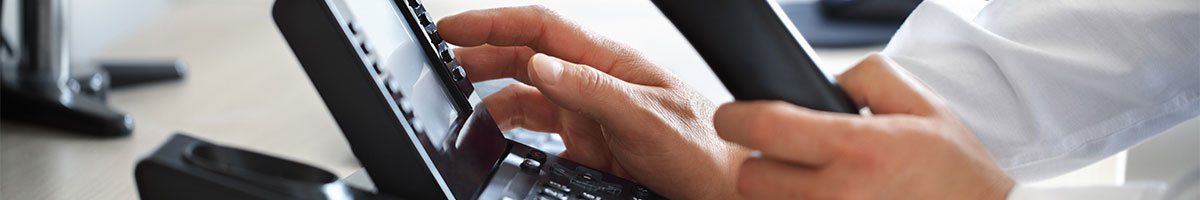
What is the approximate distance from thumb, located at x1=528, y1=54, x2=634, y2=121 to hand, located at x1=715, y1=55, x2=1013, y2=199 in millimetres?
108

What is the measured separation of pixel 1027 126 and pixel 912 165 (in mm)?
218

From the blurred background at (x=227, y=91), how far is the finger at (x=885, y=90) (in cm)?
24

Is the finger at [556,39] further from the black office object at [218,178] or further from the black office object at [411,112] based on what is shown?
the black office object at [218,178]

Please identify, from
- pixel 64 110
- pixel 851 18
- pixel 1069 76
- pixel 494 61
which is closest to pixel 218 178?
pixel 494 61

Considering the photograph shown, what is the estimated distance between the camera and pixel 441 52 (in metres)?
0.57

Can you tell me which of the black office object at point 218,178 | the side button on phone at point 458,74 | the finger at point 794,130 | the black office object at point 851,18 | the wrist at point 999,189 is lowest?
the black office object at point 851,18

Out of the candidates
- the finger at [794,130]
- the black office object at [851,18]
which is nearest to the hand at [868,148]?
the finger at [794,130]

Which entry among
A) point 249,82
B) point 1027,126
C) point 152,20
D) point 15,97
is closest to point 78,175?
point 15,97

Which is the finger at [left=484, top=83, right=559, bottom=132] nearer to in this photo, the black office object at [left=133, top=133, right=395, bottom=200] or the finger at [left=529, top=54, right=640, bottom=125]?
the finger at [left=529, top=54, right=640, bottom=125]

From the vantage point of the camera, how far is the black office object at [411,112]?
43cm

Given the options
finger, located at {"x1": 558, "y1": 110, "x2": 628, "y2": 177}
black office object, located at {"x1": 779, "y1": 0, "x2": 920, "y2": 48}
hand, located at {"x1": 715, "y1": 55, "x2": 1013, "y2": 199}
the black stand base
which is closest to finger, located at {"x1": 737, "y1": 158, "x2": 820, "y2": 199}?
hand, located at {"x1": 715, "y1": 55, "x2": 1013, "y2": 199}

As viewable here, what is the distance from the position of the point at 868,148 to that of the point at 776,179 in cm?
3

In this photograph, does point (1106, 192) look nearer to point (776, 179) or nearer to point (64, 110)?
point (776, 179)

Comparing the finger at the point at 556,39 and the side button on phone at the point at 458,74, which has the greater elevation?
the side button on phone at the point at 458,74
